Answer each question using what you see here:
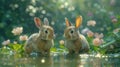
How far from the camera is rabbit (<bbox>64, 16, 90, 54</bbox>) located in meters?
5.93

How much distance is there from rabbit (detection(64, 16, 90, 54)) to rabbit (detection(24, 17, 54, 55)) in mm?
195

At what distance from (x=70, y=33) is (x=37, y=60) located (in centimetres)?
76

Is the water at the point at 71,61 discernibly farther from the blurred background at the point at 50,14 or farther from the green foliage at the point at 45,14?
the blurred background at the point at 50,14

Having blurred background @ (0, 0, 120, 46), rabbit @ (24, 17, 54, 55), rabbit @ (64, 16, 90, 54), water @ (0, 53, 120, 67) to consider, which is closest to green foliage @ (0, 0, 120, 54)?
blurred background @ (0, 0, 120, 46)

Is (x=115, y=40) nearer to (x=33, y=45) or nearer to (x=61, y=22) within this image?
(x=33, y=45)

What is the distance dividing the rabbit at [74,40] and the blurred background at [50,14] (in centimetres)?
546

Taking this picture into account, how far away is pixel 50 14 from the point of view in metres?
13.5

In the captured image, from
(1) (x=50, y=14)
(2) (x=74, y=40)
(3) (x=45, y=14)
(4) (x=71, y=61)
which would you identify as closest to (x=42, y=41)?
(2) (x=74, y=40)

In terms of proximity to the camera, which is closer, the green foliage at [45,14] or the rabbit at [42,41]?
the rabbit at [42,41]

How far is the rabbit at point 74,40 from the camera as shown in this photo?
19.5 ft

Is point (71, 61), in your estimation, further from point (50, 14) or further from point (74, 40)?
point (50, 14)

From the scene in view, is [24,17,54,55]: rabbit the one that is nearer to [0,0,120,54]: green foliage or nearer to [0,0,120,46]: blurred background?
[0,0,120,54]: green foliage

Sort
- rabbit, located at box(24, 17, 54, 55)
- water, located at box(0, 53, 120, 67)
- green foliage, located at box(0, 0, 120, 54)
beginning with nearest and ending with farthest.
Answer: water, located at box(0, 53, 120, 67) → rabbit, located at box(24, 17, 54, 55) → green foliage, located at box(0, 0, 120, 54)

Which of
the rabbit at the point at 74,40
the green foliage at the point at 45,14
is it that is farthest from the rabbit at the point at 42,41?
the green foliage at the point at 45,14
